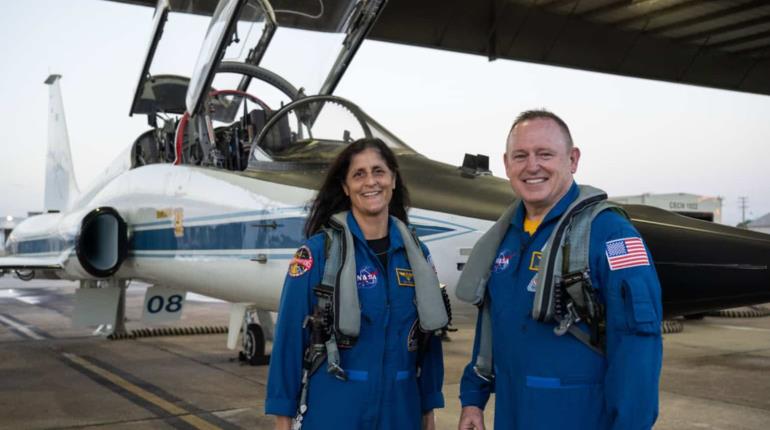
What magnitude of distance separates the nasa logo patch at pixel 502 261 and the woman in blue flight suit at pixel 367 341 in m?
0.32

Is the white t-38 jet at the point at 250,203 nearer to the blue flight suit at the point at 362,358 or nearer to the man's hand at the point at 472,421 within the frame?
the man's hand at the point at 472,421

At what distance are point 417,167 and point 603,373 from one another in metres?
3.06

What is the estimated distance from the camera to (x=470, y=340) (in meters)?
10.8

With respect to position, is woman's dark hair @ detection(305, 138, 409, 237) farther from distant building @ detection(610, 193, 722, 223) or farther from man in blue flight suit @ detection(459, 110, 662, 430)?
distant building @ detection(610, 193, 722, 223)

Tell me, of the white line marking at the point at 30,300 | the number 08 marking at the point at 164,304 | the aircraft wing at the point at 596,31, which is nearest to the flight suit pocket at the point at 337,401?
the number 08 marking at the point at 164,304

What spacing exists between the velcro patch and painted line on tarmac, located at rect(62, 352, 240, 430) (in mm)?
3255

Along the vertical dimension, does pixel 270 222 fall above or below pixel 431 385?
above

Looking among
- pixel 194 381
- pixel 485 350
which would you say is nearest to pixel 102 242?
pixel 194 381

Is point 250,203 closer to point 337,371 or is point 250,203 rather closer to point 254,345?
point 254,345

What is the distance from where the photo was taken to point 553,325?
2.21 meters

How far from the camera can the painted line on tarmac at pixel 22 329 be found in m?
11.5

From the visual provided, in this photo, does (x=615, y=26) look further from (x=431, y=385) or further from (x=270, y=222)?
(x=431, y=385)

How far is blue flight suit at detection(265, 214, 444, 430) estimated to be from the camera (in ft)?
8.05

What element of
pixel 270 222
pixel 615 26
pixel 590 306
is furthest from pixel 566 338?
pixel 615 26
